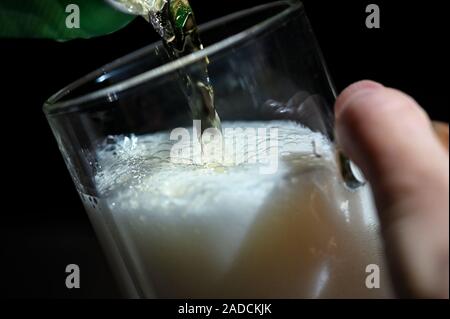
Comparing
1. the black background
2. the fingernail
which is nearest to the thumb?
the fingernail

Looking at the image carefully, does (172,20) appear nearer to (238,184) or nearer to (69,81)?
(238,184)

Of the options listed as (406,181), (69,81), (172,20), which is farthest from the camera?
(69,81)

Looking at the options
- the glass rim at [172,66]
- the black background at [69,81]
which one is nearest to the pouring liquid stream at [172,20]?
the glass rim at [172,66]

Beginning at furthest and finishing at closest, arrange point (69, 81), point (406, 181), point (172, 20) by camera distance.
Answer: point (69, 81), point (172, 20), point (406, 181)

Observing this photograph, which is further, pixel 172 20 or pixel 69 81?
pixel 69 81

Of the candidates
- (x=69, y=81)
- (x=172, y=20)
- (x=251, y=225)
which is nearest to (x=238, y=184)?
(x=251, y=225)

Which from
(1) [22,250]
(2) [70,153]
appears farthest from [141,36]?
(2) [70,153]

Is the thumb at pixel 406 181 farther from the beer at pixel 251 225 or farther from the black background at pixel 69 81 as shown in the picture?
the black background at pixel 69 81

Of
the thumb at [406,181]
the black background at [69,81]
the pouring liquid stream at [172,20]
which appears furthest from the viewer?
the black background at [69,81]
